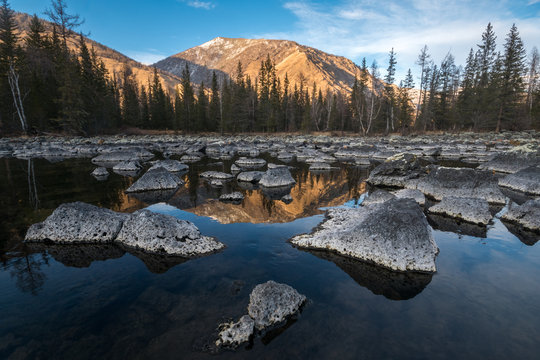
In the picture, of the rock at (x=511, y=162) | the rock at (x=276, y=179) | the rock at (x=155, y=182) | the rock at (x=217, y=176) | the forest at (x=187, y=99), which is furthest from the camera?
the forest at (x=187, y=99)

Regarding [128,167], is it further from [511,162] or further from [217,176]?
[511,162]

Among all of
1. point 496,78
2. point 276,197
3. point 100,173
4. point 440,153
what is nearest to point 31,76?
point 100,173

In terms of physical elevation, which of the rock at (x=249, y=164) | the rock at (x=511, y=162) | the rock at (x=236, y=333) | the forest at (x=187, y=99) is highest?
the forest at (x=187, y=99)

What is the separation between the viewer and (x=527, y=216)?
686 centimetres

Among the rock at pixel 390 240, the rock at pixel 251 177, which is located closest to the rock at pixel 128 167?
the rock at pixel 251 177

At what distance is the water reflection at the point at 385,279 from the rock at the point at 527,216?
15.5ft

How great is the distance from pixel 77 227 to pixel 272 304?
516cm

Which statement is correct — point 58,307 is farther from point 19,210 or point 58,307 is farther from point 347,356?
point 19,210

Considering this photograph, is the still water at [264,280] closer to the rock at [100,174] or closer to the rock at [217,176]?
the rock at [217,176]

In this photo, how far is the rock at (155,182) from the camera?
34.2 ft

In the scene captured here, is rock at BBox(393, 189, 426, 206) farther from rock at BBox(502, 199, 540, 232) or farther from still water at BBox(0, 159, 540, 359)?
rock at BBox(502, 199, 540, 232)

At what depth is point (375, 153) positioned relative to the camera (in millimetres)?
24219

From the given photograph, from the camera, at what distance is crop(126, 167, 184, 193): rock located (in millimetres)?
10422

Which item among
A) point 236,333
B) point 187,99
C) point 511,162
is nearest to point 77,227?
point 236,333
